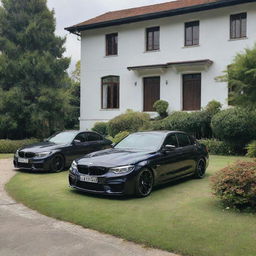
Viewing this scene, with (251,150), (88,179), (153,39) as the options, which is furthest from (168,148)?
(153,39)

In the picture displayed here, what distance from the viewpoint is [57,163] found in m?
11.7

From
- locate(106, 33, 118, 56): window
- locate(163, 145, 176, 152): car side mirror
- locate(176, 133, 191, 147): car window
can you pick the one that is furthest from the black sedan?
locate(106, 33, 118, 56): window

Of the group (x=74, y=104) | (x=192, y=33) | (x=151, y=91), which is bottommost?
(x=74, y=104)

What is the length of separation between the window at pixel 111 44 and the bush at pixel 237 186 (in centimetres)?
2076

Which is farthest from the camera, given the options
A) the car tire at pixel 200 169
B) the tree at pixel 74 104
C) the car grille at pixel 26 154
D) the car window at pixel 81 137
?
the tree at pixel 74 104

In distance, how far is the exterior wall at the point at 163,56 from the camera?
22188 millimetres

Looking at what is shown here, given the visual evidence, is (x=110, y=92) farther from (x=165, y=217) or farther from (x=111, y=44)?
(x=165, y=217)

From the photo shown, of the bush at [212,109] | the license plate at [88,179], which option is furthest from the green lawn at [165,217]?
the bush at [212,109]

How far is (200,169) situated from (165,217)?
4.30 meters

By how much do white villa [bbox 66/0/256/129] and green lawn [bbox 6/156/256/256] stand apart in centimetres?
1400

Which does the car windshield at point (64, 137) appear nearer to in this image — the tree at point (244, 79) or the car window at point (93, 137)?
the car window at point (93, 137)

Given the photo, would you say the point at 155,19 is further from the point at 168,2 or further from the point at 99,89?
the point at 99,89

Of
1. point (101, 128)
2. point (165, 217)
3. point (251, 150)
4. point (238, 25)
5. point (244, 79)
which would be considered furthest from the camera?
point (101, 128)

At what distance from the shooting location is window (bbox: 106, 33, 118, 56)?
26.5m
